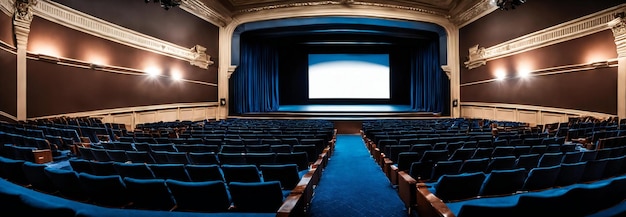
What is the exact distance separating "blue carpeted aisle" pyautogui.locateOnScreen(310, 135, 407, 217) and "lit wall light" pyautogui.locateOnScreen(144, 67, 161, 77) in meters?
8.05

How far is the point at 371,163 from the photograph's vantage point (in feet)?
17.8

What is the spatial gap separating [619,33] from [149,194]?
1019cm

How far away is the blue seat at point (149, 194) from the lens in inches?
82.3

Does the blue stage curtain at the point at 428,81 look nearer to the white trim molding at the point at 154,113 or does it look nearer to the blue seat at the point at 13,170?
the white trim molding at the point at 154,113

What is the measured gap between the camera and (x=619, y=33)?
7430 millimetres

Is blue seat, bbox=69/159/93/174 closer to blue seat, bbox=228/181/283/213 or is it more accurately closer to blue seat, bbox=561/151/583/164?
blue seat, bbox=228/181/283/213

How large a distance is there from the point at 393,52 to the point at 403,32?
413 centimetres

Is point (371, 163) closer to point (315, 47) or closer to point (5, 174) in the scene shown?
point (5, 174)

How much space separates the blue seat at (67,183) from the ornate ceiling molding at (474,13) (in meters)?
12.4

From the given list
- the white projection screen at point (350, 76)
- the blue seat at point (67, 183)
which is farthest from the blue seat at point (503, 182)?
the white projection screen at point (350, 76)

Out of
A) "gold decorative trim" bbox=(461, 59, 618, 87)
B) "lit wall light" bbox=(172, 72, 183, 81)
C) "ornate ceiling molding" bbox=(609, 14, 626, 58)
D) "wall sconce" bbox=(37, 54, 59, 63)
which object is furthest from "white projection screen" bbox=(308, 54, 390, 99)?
"wall sconce" bbox=(37, 54, 59, 63)

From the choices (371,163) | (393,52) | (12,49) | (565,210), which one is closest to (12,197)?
(565,210)

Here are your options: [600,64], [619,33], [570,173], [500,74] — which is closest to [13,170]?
[570,173]

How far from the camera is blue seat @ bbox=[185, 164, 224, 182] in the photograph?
2578mm
